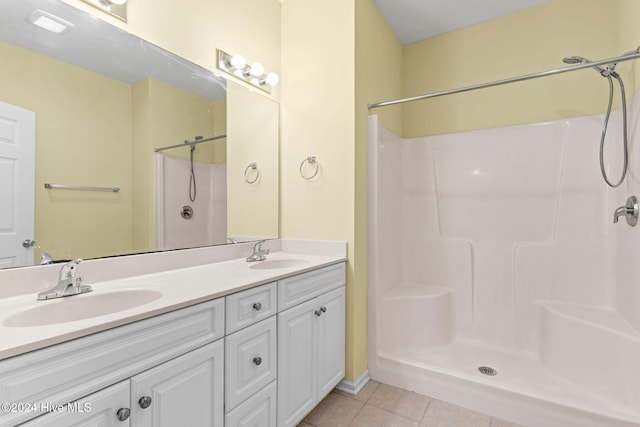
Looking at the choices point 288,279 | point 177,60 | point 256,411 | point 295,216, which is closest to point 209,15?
point 177,60

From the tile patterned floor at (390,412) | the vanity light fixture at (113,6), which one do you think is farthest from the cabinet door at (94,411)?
the vanity light fixture at (113,6)

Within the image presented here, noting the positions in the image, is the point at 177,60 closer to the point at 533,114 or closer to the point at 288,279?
the point at 288,279

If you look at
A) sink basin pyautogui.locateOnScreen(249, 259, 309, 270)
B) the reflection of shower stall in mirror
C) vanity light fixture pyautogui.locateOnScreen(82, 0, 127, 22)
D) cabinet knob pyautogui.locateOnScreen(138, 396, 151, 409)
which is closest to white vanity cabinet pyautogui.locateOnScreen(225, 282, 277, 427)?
cabinet knob pyautogui.locateOnScreen(138, 396, 151, 409)

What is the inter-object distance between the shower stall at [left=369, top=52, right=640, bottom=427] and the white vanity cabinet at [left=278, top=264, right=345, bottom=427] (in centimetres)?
36

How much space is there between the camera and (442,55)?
261 cm

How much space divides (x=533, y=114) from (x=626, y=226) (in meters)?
0.96

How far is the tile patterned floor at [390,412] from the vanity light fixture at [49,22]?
6.93ft

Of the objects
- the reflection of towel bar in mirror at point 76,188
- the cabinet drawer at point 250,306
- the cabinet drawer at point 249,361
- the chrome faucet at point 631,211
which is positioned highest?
the reflection of towel bar in mirror at point 76,188

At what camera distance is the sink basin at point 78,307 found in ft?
3.01

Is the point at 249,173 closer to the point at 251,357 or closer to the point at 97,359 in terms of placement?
the point at 251,357

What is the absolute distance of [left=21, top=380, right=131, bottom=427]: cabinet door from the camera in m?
0.70

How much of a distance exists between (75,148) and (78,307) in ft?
2.10

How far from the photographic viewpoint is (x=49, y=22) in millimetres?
1185

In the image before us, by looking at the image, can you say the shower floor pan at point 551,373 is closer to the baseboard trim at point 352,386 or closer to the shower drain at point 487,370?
the shower drain at point 487,370
